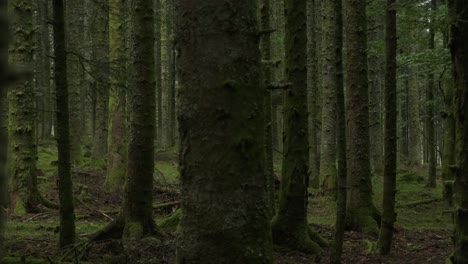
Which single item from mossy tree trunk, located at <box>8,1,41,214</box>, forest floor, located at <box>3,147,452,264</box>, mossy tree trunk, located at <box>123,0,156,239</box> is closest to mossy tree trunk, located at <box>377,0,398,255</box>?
forest floor, located at <box>3,147,452,264</box>

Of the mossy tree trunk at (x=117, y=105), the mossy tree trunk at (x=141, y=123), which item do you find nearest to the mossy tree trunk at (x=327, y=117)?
the mossy tree trunk at (x=117, y=105)

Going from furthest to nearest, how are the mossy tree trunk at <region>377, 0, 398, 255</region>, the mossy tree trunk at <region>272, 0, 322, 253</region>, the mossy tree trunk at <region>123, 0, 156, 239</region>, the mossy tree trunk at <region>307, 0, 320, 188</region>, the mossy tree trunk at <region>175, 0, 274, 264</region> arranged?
1. the mossy tree trunk at <region>307, 0, 320, 188</region>
2. the mossy tree trunk at <region>272, 0, 322, 253</region>
3. the mossy tree trunk at <region>123, 0, 156, 239</region>
4. the mossy tree trunk at <region>377, 0, 398, 255</region>
5. the mossy tree trunk at <region>175, 0, 274, 264</region>

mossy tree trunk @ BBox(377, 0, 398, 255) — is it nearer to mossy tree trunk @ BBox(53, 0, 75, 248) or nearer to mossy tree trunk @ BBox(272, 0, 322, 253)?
mossy tree trunk @ BBox(272, 0, 322, 253)

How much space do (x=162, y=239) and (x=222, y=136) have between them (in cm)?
412

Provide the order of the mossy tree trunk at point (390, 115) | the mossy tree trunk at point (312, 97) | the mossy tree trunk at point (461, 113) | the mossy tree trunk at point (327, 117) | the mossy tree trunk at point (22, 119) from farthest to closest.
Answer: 1. the mossy tree trunk at point (312, 97)
2. the mossy tree trunk at point (327, 117)
3. the mossy tree trunk at point (22, 119)
4. the mossy tree trunk at point (390, 115)
5. the mossy tree trunk at point (461, 113)

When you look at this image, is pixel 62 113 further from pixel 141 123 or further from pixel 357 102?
pixel 357 102

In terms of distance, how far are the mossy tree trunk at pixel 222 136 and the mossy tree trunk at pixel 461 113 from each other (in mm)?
1479

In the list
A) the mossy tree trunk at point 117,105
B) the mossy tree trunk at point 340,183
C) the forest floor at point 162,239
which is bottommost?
the forest floor at point 162,239

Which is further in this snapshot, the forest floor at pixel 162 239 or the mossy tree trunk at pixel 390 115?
the mossy tree trunk at pixel 390 115

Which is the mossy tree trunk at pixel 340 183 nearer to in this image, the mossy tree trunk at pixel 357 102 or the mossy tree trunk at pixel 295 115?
the mossy tree trunk at pixel 295 115

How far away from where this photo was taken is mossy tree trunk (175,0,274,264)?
143 inches

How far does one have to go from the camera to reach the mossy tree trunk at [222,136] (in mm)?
3623

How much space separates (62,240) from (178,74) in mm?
3440

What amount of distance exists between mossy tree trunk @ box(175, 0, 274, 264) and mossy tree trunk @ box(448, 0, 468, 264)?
1.48 m
